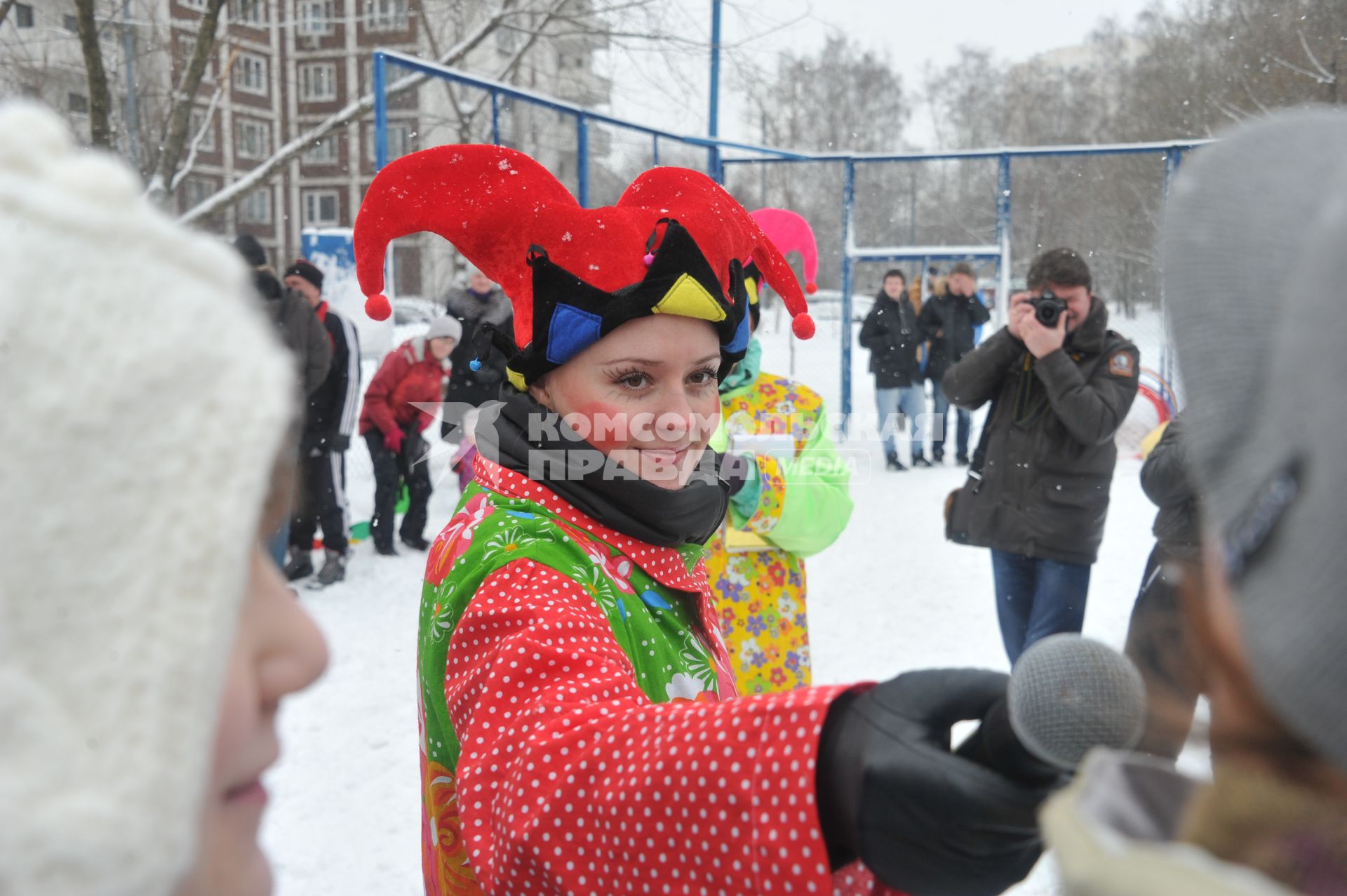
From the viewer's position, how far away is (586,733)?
93 centimetres

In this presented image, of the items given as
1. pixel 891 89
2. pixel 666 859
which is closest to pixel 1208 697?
pixel 666 859

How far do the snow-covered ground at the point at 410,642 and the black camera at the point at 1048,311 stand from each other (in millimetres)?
1845

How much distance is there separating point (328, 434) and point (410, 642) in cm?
157

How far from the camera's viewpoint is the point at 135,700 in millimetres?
532

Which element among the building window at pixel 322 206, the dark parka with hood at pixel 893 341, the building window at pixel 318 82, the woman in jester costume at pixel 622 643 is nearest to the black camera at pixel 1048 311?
the woman in jester costume at pixel 622 643

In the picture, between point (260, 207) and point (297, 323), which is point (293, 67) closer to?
point (297, 323)

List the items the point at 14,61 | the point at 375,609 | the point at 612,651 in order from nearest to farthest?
the point at 612,651
the point at 375,609
the point at 14,61

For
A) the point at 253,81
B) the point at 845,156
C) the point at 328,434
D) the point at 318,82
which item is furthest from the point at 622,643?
the point at 253,81

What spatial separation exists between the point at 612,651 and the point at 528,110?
7.89 meters

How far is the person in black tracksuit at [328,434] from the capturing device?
6.07 metres

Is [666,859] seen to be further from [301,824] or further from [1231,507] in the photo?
[301,824]

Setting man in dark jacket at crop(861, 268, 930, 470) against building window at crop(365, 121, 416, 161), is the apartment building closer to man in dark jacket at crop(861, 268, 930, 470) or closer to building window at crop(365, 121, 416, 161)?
building window at crop(365, 121, 416, 161)

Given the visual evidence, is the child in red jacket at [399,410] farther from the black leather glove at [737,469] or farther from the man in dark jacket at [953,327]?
the man in dark jacket at [953,327]

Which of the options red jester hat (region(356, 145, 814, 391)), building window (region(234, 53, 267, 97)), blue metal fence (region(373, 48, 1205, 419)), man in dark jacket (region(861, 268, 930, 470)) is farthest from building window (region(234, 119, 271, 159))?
red jester hat (region(356, 145, 814, 391))
